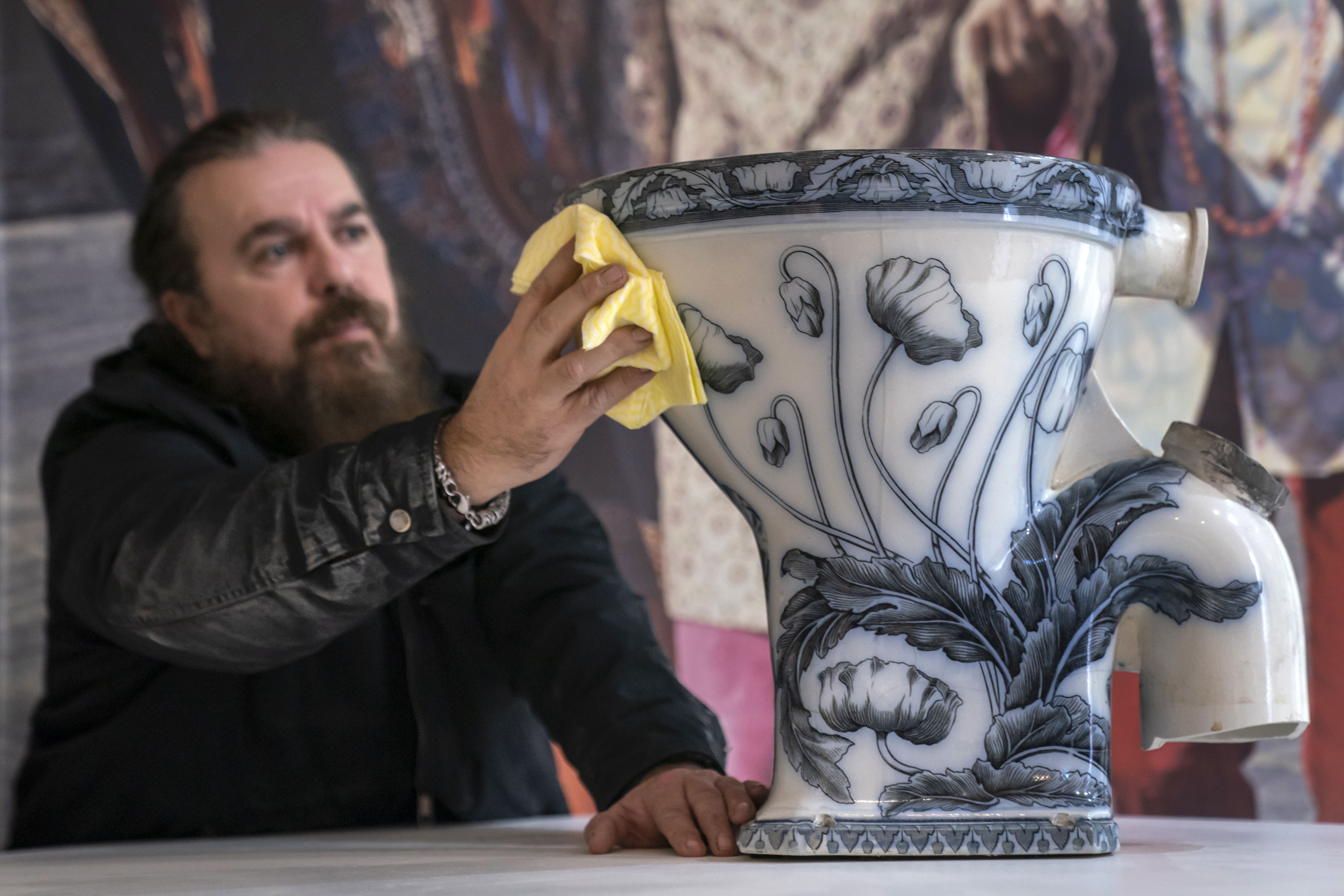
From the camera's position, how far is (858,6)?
1.67 meters

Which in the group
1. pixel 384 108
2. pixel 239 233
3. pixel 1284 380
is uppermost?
pixel 384 108

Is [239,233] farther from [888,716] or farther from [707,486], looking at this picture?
[888,716]

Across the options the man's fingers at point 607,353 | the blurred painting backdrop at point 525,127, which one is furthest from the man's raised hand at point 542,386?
the blurred painting backdrop at point 525,127

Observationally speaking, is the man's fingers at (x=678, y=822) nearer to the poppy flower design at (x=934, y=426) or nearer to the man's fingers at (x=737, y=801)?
the man's fingers at (x=737, y=801)

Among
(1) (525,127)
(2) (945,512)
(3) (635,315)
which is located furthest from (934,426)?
(1) (525,127)

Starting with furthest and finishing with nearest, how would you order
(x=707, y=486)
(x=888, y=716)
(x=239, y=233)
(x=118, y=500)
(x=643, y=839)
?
(x=707, y=486) → (x=239, y=233) → (x=118, y=500) → (x=643, y=839) → (x=888, y=716)

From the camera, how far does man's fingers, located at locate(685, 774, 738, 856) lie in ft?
2.01

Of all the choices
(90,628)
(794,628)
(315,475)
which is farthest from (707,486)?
(794,628)

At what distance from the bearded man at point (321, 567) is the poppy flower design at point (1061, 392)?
20 centimetres

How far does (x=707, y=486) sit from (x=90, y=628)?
0.80m

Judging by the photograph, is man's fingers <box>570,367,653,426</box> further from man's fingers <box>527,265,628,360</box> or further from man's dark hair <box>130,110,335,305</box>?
man's dark hair <box>130,110,335,305</box>

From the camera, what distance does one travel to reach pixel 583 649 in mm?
998

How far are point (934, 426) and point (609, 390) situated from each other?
162 millimetres

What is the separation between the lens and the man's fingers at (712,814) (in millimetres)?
612
